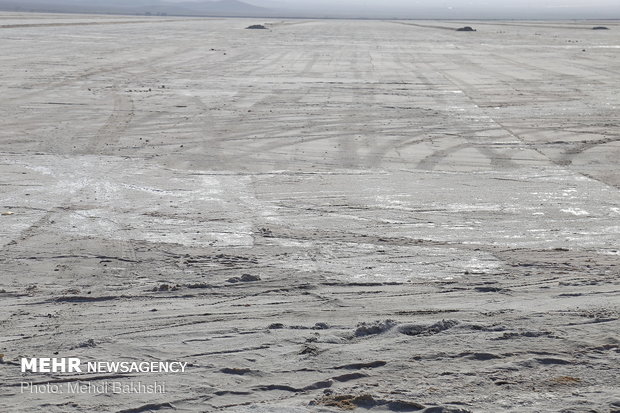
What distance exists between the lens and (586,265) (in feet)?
22.9

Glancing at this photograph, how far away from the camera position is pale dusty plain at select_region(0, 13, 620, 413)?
15.4 feet

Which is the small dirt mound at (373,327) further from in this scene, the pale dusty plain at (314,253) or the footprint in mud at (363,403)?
the footprint in mud at (363,403)

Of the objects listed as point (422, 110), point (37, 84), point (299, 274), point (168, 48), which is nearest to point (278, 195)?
point (299, 274)

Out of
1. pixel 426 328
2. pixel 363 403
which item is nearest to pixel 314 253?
pixel 426 328

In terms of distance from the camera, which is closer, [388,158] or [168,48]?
[388,158]

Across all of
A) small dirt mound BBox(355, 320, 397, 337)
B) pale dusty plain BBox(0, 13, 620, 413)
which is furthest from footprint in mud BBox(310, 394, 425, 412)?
small dirt mound BBox(355, 320, 397, 337)

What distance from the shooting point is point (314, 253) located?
7.30 m

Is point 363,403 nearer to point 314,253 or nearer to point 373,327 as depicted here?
point 373,327

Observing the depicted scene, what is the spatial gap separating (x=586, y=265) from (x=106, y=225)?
15.3ft

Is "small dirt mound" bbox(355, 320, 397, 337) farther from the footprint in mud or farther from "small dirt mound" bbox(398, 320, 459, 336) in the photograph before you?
the footprint in mud

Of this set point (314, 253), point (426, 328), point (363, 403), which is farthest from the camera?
point (314, 253)

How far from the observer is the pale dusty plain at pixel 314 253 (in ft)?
15.4

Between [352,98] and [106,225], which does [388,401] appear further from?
[352,98]

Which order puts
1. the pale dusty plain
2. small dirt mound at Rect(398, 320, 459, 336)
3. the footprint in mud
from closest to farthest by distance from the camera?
the footprint in mud → the pale dusty plain → small dirt mound at Rect(398, 320, 459, 336)
